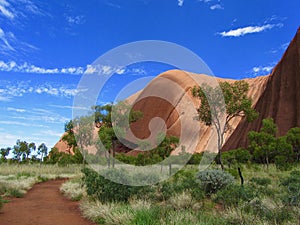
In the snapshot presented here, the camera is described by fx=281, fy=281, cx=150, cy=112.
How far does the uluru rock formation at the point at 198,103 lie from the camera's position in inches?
1794

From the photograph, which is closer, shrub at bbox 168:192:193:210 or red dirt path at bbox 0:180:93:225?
red dirt path at bbox 0:180:93:225

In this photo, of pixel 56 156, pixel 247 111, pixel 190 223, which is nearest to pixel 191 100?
pixel 56 156

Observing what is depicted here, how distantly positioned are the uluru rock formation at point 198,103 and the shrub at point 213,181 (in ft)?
107

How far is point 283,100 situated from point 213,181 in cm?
3931

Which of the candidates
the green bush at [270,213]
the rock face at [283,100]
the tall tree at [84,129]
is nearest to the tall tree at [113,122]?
the tall tree at [84,129]

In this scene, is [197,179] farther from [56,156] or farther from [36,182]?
[56,156]

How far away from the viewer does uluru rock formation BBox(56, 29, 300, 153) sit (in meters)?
45.6

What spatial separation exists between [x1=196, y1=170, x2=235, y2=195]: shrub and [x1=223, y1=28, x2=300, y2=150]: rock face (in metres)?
34.5

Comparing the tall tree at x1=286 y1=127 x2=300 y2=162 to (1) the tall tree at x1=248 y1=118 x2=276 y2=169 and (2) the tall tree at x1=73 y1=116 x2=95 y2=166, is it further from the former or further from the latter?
(2) the tall tree at x1=73 y1=116 x2=95 y2=166

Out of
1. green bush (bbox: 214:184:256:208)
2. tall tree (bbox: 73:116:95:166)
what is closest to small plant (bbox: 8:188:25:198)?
green bush (bbox: 214:184:256:208)

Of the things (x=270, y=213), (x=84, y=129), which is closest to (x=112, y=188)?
(x=270, y=213)

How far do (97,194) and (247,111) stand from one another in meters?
14.2

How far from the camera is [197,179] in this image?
12.3 m

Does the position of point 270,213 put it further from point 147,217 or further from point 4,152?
point 4,152
